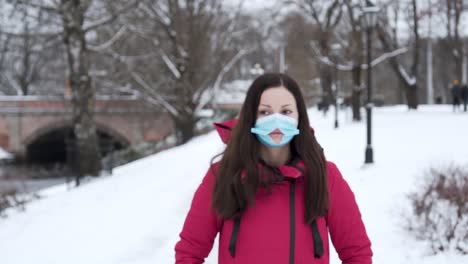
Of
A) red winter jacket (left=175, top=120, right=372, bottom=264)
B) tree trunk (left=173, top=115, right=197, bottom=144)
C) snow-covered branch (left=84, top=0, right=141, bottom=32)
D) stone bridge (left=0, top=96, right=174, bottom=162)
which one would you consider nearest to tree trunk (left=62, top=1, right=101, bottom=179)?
snow-covered branch (left=84, top=0, right=141, bottom=32)

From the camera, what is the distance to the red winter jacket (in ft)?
6.78

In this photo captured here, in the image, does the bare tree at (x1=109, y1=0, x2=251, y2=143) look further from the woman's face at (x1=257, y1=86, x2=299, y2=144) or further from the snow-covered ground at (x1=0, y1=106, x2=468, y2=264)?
the woman's face at (x1=257, y1=86, x2=299, y2=144)

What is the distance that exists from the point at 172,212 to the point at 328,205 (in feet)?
18.2

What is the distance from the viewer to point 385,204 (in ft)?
25.9

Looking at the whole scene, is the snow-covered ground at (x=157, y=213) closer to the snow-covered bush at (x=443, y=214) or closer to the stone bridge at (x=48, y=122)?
the snow-covered bush at (x=443, y=214)

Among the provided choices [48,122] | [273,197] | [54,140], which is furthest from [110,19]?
[54,140]

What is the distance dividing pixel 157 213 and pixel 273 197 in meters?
5.62

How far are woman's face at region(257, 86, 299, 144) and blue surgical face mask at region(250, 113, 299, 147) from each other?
4 centimetres

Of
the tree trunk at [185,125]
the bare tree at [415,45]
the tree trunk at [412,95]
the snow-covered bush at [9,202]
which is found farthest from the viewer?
the tree trunk at [412,95]

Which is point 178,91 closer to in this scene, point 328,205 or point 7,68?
point 328,205

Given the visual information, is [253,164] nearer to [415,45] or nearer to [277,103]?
[277,103]

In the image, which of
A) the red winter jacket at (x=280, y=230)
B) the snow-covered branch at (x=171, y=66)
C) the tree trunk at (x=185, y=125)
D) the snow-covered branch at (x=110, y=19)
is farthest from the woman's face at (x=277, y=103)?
the tree trunk at (x=185, y=125)

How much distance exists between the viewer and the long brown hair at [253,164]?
208 centimetres

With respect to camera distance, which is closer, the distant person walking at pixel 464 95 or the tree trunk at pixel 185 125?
the tree trunk at pixel 185 125
